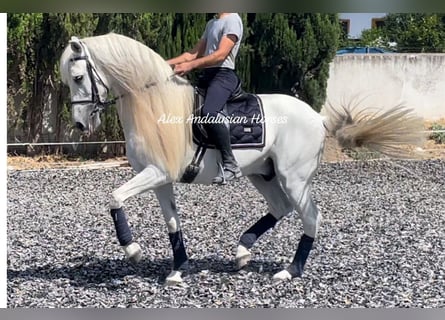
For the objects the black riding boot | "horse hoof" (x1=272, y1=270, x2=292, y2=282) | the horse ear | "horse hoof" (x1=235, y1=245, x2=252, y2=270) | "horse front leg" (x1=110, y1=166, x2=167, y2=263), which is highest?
the horse ear

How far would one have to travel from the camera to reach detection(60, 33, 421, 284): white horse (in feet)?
15.0

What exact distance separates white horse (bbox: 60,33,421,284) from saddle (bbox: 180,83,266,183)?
4cm

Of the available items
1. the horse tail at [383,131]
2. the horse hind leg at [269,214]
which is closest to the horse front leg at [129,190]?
the horse hind leg at [269,214]

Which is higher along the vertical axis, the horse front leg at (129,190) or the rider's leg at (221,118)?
the rider's leg at (221,118)

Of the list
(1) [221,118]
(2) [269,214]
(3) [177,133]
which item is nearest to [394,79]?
(2) [269,214]

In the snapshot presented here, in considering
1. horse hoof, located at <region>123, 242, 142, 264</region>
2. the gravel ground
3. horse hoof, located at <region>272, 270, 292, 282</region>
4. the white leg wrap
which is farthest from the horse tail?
horse hoof, located at <region>123, 242, 142, 264</region>

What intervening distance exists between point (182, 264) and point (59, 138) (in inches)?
62.3

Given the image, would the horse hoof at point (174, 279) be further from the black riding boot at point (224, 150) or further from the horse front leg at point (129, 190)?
the black riding boot at point (224, 150)

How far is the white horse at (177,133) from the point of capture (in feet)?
15.0

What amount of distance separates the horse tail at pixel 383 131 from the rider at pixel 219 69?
0.67 metres

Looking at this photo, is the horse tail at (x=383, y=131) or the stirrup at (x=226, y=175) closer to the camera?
the stirrup at (x=226, y=175)

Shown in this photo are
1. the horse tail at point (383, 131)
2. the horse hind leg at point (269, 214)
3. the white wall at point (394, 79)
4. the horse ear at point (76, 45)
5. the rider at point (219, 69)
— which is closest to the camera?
the horse ear at point (76, 45)

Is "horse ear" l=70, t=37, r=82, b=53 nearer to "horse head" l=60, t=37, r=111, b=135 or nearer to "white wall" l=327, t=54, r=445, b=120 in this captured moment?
"horse head" l=60, t=37, r=111, b=135

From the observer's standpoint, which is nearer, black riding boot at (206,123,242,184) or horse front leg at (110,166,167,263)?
horse front leg at (110,166,167,263)
